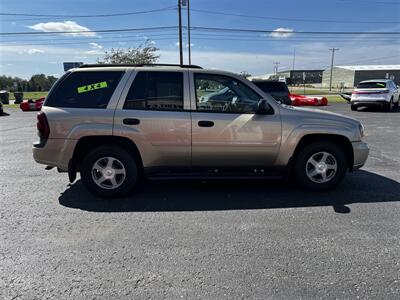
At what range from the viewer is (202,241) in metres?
3.46

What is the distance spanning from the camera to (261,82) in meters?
13.7

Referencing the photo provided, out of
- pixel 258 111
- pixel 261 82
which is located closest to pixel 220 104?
pixel 258 111

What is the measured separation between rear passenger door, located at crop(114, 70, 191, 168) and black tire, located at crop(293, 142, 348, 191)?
65.6 inches

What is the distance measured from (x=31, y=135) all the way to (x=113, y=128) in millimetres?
7694

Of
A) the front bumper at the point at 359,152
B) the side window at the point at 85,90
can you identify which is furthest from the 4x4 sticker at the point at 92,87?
the front bumper at the point at 359,152

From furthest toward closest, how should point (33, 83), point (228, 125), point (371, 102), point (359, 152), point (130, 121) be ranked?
point (33, 83), point (371, 102), point (359, 152), point (228, 125), point (130, 121)

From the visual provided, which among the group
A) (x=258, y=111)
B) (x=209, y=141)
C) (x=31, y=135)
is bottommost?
(x=31, y=135)

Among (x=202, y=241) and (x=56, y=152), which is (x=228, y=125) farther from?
(x=56, y=152)

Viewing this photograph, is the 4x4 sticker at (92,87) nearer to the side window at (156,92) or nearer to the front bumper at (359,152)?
the side window at (156,92)

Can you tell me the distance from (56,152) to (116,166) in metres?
0.84

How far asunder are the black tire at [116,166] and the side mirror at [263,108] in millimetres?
1913

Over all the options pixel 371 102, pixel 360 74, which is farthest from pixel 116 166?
pixel 360 74

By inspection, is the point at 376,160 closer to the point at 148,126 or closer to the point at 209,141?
the point at 209,141

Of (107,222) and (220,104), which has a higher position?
(220,104)
